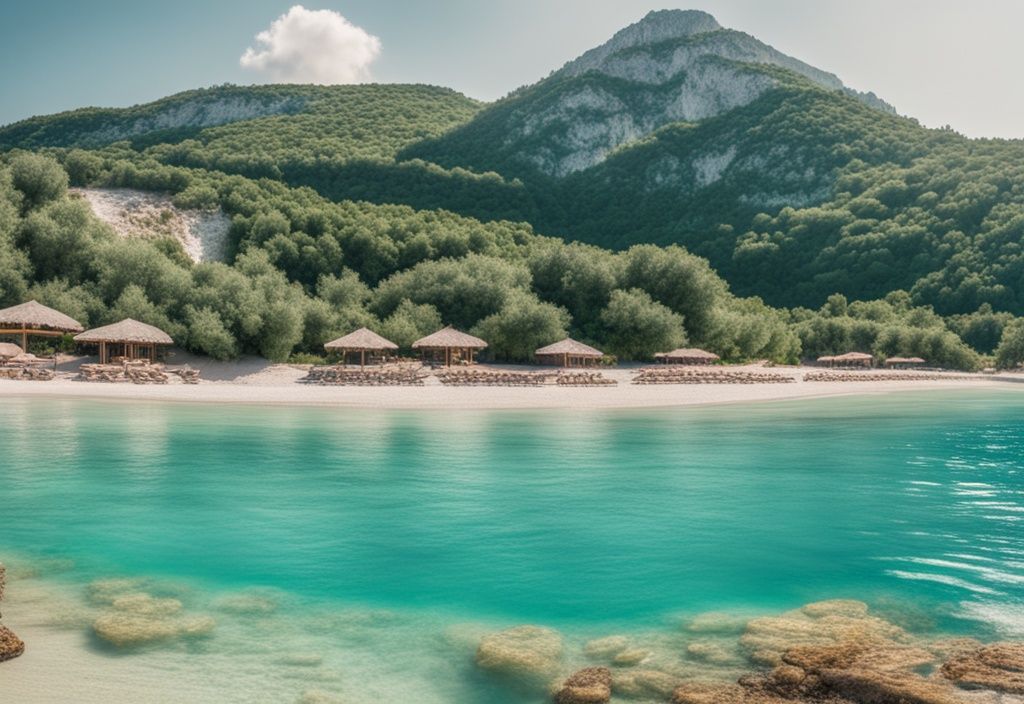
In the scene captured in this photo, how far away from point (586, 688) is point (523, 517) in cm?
609

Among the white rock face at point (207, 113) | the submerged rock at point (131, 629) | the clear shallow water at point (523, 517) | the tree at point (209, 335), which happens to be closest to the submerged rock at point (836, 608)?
the clear shallow water at point (523, 517)

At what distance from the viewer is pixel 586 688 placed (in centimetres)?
533

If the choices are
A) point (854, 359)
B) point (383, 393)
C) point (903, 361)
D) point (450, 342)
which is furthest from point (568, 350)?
point (903, 361)

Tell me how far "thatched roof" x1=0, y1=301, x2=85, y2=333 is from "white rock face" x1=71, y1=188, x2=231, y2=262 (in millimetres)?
17697

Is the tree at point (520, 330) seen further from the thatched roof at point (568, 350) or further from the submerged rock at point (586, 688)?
the submerged rock at point (586, 688)

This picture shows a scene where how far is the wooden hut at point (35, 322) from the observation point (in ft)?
99.4

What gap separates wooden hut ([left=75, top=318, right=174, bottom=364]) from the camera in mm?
30094

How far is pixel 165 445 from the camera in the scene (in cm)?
1727

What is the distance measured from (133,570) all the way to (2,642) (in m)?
2.80

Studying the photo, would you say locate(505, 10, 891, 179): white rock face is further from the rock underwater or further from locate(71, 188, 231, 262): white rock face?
the rock underwater

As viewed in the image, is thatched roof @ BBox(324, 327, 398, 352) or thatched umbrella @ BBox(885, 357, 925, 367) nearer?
thatched roof @ BBox(324, 327, 398, 352)

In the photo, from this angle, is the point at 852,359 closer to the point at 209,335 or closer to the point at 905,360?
the point at 905,360

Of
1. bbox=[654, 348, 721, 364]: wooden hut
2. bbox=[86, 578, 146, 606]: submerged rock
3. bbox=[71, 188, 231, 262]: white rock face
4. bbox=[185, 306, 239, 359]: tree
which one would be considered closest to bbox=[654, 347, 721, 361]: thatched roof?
bbox=[654, 348, 721, 364]: wooden hut

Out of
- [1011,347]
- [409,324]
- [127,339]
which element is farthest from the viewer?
[1011,347]
